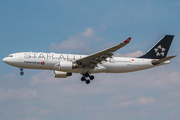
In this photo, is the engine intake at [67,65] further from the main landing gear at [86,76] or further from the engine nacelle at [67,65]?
the main landing gear at [86,76]

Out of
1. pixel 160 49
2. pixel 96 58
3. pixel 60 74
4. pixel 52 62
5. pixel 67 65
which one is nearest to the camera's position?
pixel 67 65

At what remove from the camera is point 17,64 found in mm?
39500

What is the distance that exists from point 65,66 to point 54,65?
75.3 inches

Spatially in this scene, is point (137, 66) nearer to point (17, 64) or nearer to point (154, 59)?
point (154, 59)

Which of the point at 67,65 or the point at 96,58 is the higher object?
the point at 96,58

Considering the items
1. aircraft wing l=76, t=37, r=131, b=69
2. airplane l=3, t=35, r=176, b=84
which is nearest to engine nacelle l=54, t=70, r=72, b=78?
airplane l=3, t=35, r=176, b=84

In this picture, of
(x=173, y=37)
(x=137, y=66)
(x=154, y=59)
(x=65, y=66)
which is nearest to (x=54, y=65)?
(x=65, y=66)

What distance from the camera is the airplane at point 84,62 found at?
3925 centimetres

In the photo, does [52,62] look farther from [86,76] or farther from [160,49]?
[160,49]

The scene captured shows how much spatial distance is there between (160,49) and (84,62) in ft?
49.5

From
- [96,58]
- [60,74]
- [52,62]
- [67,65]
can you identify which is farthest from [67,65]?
[60,74]

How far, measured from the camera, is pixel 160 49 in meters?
47.4

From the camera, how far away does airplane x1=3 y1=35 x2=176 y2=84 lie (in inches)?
1545

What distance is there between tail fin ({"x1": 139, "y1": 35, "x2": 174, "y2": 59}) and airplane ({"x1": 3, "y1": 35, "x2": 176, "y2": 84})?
0.65 feet
